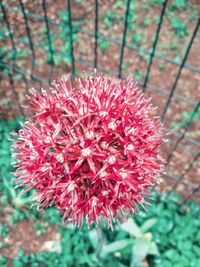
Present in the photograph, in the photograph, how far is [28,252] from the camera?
234 cm

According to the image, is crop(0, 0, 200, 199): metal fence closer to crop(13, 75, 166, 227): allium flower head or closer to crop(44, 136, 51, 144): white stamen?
crop(13, 75, 166, 227): allium flower head

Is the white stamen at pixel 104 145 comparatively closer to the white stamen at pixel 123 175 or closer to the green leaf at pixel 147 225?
the white stamen at pixel 123 175

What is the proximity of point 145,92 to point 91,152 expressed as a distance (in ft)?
5.93

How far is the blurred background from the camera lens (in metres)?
2.22

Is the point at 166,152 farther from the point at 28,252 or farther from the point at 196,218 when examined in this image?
the point at 28,252

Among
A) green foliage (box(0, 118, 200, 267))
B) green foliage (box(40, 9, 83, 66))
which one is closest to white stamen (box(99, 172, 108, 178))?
green foliage (box(0, 118, 200, 267))

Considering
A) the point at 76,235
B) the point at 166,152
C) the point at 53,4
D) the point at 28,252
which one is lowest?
the point at 28,252

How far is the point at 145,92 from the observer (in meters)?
3.00

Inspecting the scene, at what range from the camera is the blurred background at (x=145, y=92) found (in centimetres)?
222

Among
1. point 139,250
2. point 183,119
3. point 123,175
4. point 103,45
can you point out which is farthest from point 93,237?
point 103,45

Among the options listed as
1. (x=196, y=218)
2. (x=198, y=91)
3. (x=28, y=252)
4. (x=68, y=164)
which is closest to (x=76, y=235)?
(x=28, y=252)

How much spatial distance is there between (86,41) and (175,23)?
0.76 meters

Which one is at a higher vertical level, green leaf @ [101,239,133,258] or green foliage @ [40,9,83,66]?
green foliage @ [40,9,83,66]

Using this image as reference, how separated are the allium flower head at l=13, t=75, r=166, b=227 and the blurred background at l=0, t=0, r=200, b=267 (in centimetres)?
61
